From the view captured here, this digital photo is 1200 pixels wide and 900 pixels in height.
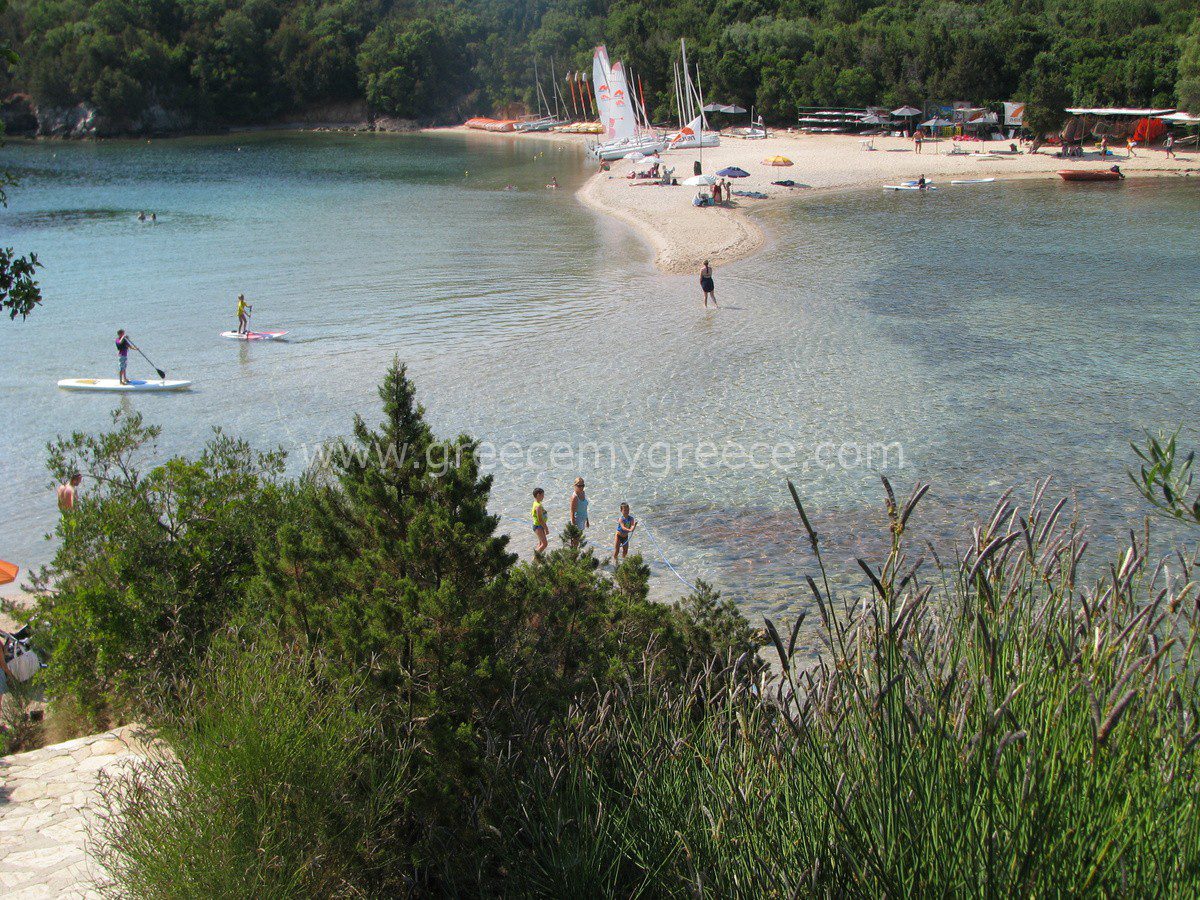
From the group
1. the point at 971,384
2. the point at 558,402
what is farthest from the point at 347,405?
the point at 971,384

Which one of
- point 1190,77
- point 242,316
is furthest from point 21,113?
point 1190,77

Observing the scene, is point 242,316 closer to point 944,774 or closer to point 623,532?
point 623,532

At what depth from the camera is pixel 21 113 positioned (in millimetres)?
114250

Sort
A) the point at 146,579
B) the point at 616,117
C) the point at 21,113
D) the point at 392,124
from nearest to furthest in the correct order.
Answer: the point at 146,579 < the point at 616,117 < the point at 21,113 < the point at 392,124

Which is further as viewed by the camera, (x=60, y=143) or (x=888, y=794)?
(x=60, y=143)

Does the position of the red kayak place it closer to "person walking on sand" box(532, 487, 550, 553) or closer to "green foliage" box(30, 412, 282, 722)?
"person walking on sand" box(532, 487, 550, 553)

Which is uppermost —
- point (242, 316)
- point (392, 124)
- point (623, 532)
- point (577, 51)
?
point (577, 51)

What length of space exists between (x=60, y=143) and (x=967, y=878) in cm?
12514

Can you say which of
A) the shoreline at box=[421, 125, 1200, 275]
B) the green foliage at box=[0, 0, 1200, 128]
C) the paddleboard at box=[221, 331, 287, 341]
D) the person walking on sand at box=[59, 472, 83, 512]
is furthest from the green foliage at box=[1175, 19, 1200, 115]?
the person walking on sand at box=[59, 472, 83, 512]

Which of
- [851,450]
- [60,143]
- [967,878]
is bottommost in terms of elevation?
[851,450]

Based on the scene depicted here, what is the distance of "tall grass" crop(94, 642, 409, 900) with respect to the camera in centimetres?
502

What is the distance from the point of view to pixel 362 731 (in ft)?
19.0

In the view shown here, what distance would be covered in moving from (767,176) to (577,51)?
237ft

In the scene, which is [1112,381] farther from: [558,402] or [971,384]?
[558,402]
